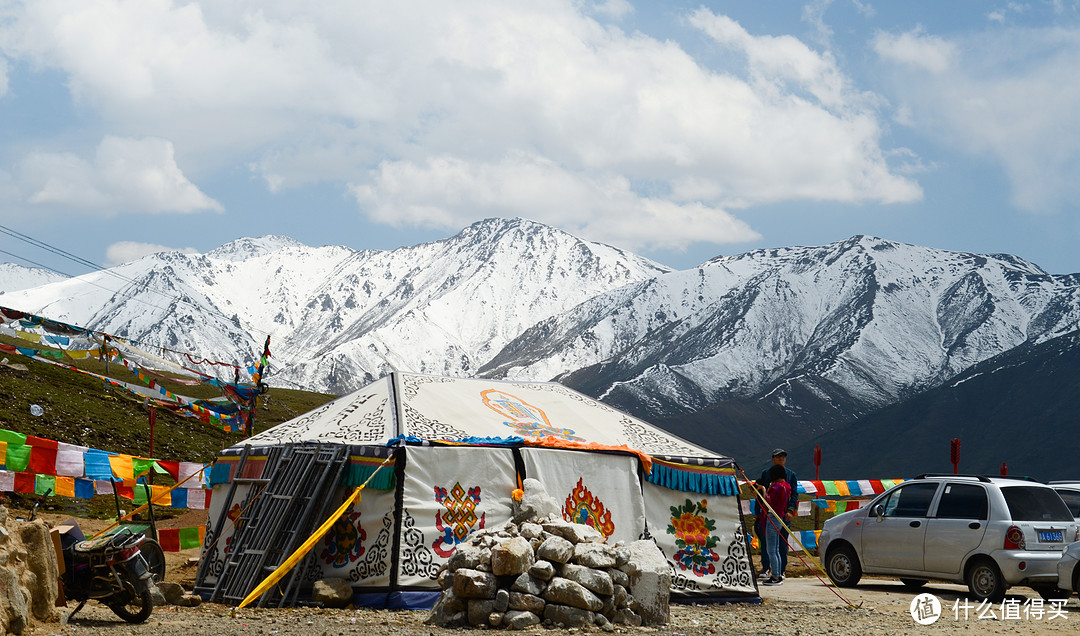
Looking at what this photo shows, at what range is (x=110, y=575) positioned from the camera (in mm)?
10766

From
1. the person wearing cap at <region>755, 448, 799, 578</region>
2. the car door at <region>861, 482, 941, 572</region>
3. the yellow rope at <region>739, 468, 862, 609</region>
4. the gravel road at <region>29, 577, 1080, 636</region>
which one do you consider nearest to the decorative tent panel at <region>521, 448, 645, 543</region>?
the gravel road at <region>29, 577, 1080, 636</region>

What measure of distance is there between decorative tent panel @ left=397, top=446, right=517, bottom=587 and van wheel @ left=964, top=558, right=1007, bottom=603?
671cm

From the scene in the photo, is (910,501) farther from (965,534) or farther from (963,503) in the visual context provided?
(965,534)

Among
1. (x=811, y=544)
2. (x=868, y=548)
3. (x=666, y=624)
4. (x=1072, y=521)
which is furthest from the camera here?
(x=811, y=544)

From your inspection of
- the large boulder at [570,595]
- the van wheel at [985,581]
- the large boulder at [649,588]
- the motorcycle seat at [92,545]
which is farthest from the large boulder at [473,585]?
the van wheel at [985,581]

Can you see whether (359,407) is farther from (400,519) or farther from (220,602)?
(220,602)

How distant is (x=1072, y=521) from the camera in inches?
597

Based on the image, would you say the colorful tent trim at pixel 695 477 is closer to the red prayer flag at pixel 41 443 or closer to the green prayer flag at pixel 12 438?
the red prayer flag at pixel 41 443

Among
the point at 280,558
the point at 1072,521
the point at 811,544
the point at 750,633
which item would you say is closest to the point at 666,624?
the point at 750,633

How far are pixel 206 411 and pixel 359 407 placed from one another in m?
12.0

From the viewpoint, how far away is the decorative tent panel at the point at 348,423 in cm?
1345

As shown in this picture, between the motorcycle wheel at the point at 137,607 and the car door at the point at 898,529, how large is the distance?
34.8ft

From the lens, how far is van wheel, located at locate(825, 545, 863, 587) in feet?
55.4

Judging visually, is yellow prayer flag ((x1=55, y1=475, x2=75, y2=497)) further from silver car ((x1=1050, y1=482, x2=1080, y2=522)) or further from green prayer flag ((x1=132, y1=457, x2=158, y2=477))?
silver car ((x1=1050, y1=482, x2=1080, y2=522))
